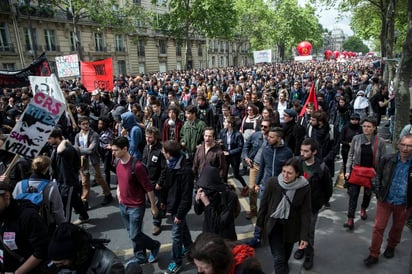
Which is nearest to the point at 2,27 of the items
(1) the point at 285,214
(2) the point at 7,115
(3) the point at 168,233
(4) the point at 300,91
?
(2) the point at 7,115

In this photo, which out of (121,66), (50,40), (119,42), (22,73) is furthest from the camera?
(121,66)

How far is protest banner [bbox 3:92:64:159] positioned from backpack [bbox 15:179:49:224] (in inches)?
21.5

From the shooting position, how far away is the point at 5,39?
25141mm

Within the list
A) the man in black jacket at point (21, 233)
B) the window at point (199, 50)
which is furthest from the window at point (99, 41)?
the man in black jacket at point (21, 233)

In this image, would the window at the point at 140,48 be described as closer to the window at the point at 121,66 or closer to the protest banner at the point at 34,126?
the window at the point at 121,66

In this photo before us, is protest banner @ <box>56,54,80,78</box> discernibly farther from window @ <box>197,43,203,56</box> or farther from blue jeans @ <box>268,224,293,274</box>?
window @ <box>197,43,203,56</box>

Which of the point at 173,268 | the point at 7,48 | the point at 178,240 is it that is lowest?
the point at 173,268

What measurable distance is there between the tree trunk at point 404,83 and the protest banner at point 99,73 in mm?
8229

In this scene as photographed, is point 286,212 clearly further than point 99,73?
No

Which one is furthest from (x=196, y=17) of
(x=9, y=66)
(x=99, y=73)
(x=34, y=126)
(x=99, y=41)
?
(x=34, y=126)

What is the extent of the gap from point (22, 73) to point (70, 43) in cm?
2569

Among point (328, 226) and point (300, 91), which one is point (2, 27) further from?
point (328, 226)

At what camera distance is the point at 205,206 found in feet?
9.70

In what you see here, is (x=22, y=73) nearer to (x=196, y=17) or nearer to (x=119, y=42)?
(x=196, y=17)
